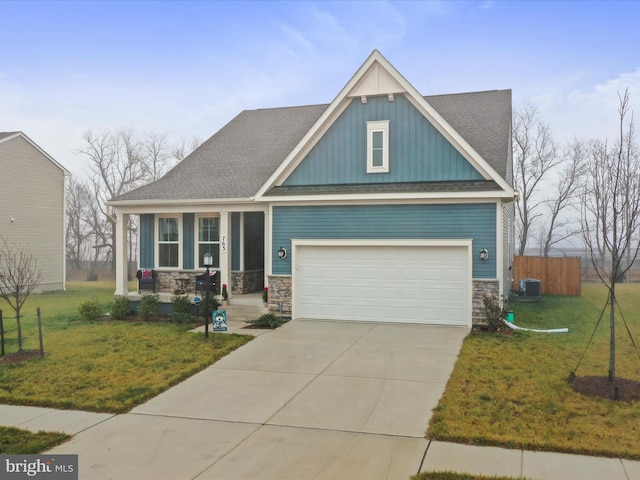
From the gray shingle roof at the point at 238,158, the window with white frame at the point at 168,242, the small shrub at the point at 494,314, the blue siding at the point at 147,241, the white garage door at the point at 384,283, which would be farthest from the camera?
the blue siding at the point at 147,241

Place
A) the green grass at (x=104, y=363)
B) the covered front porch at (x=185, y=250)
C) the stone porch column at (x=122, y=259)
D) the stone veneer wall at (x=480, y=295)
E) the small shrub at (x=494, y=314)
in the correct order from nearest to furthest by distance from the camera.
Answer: the green grass at (x=104, y=363)
the small shrub at (x=494, y=314)
the stone veneer wall at (x=480, y=295)
the stone porch column at (x=122, y=259)
the covered front porch at (x=185, y=250)

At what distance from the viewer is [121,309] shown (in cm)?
1438

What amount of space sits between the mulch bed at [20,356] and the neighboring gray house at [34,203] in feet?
47.0

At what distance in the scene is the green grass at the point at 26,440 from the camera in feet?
18.1

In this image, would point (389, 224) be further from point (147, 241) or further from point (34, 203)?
point (34, 203)

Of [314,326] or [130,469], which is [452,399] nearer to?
[130,469]

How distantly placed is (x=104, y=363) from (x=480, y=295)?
855 cm

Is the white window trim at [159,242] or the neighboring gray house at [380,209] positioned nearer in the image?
the neighboring gray house at [380,209]

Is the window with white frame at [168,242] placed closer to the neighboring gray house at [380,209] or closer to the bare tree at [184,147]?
the neighboring gray house at [380,209]

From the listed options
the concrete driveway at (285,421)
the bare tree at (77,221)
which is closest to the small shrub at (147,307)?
the concrete driveway at (285,421)

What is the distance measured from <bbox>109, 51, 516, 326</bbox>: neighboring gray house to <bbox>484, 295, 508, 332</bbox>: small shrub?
0.27 m

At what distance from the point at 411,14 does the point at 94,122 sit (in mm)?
34918

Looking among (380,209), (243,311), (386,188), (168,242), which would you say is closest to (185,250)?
(168,242)

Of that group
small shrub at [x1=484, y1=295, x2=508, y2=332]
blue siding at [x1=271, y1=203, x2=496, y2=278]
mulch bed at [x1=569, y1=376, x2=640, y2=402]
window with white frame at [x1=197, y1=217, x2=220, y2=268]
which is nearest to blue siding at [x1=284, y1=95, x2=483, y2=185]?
blue siding at [x1=271, y1=203, x2=496, y2=278]
